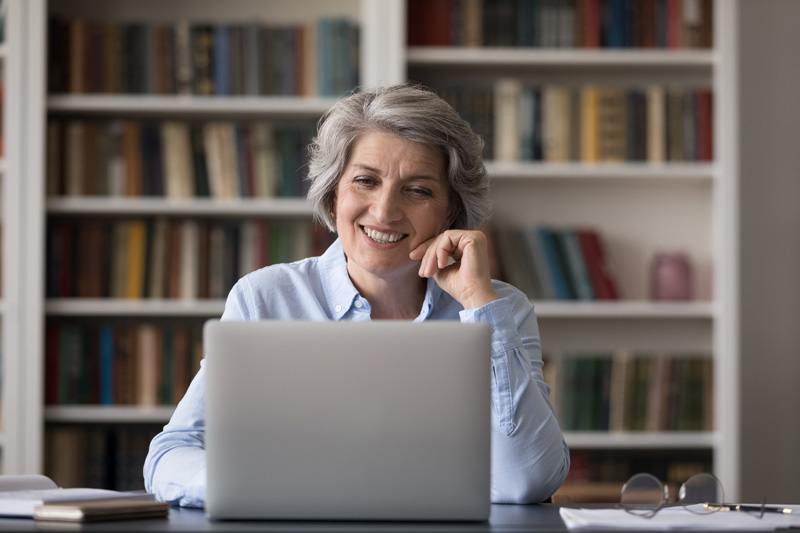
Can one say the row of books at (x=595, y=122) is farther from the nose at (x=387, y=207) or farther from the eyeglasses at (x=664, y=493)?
the eyeglasses at (x=664, y=493)

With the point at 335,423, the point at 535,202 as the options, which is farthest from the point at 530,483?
the point at 535,202

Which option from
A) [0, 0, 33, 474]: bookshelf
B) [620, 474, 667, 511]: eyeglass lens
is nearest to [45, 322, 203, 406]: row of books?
[0, 0, 33, 474]: bookshelf

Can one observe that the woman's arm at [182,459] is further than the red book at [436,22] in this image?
No

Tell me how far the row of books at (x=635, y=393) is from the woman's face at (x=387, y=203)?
1.41 meters

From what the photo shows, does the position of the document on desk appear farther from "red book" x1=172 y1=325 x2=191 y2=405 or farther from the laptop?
"red book" x1=172 y1=325 x2=191 y2=405

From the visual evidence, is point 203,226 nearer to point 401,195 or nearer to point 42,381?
point 42,381

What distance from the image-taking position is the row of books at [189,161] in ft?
10.3

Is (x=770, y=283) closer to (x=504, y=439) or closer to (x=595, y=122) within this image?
(x=595, y=122)

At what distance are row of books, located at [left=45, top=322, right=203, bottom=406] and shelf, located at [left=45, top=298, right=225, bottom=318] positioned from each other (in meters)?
0.08

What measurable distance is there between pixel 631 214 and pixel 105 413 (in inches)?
74.1

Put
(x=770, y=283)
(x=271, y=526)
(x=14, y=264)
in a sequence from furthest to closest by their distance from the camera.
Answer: (x=770, y=283)
(x=14, y=264)
(x=271, y=526)

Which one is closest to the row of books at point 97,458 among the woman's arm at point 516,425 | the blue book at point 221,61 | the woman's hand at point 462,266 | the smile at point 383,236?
the blue book at point 221,61

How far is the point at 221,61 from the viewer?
3.14 meters

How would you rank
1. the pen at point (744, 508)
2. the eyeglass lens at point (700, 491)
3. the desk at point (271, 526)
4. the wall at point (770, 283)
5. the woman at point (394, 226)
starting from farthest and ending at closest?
1. the wall at point (770, 283)
2. the woman at point (394, 226)
3. the eyeglass lens at point (700, 491)
4. the pen at point (744, 508)
5. the desk at point (271, 526)
